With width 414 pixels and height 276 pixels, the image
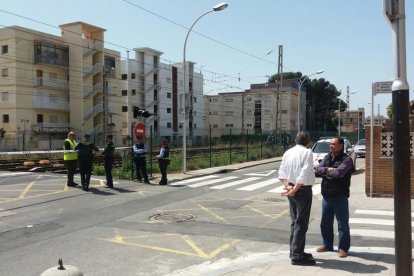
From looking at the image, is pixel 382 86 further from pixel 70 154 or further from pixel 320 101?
pixel 320 101

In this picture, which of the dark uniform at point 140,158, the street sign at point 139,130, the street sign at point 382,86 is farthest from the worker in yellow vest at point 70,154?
the street sign at point 382,86

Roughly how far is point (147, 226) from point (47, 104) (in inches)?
2039

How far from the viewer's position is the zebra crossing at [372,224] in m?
8.72

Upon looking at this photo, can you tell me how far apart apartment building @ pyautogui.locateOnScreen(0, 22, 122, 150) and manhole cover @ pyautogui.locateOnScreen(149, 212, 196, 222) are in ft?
133

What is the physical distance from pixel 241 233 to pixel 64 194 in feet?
23.0

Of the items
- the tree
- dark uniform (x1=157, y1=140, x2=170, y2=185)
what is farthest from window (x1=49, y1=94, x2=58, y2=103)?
the tree

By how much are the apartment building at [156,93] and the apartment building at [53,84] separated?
7.59 metres

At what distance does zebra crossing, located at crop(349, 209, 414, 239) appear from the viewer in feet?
28.6

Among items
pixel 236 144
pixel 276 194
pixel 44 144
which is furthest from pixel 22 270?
pixel 44 144

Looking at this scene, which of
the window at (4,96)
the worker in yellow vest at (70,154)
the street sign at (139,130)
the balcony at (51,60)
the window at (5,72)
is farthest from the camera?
the balcony at (51,60)

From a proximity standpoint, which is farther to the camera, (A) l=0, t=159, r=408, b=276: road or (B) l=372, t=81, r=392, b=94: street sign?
(B) l=372, t=81, r=392, b=94: street sign

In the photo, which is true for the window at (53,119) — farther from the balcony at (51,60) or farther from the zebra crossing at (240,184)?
the zebra crossing at (240,184)

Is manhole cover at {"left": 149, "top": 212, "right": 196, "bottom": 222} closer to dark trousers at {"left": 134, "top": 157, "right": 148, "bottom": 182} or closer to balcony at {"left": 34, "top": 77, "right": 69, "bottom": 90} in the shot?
dark trousers at {"left": 134, "top": 157, "right": 148, "bottom": 182}

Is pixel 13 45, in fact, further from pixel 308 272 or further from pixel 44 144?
pixel 308 272
